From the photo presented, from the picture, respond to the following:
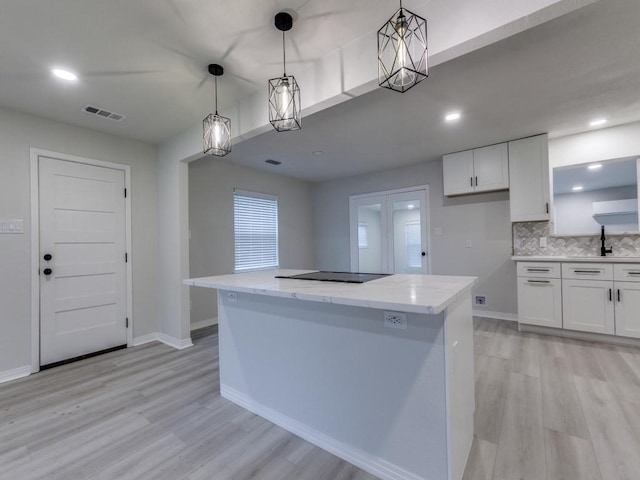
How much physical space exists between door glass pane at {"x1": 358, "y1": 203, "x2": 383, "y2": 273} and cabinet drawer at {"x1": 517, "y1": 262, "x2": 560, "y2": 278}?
2.13 m

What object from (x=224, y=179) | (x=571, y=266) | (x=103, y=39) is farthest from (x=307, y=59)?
(x=571, y=266)

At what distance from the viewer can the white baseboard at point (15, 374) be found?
8.54 ft

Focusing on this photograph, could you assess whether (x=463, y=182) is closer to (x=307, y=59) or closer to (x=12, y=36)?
(x=307, y=59)

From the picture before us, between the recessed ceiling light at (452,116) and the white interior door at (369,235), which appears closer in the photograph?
the recessed ceiling light at (452,116)

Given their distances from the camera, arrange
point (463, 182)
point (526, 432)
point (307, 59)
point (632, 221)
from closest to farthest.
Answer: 1. point (526, 432)
2. point (307, 59)
3. point (632, 221)
4. point (463, 182)

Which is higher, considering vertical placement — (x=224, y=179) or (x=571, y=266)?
(x=224, y=179)

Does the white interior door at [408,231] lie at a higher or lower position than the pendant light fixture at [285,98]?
lower

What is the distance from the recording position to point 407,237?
4.91 meters

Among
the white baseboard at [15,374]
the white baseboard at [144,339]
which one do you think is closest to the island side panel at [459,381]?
the white baseboard at [144,339]

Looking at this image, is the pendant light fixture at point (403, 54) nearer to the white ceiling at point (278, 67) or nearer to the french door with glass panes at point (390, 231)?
the white ceiling at point (278, 67)

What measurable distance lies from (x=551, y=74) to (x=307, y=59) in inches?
72.6

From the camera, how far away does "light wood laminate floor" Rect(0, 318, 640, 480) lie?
5.01ft

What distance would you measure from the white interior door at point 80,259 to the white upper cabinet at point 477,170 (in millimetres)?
4238

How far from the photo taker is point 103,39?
1854mm
